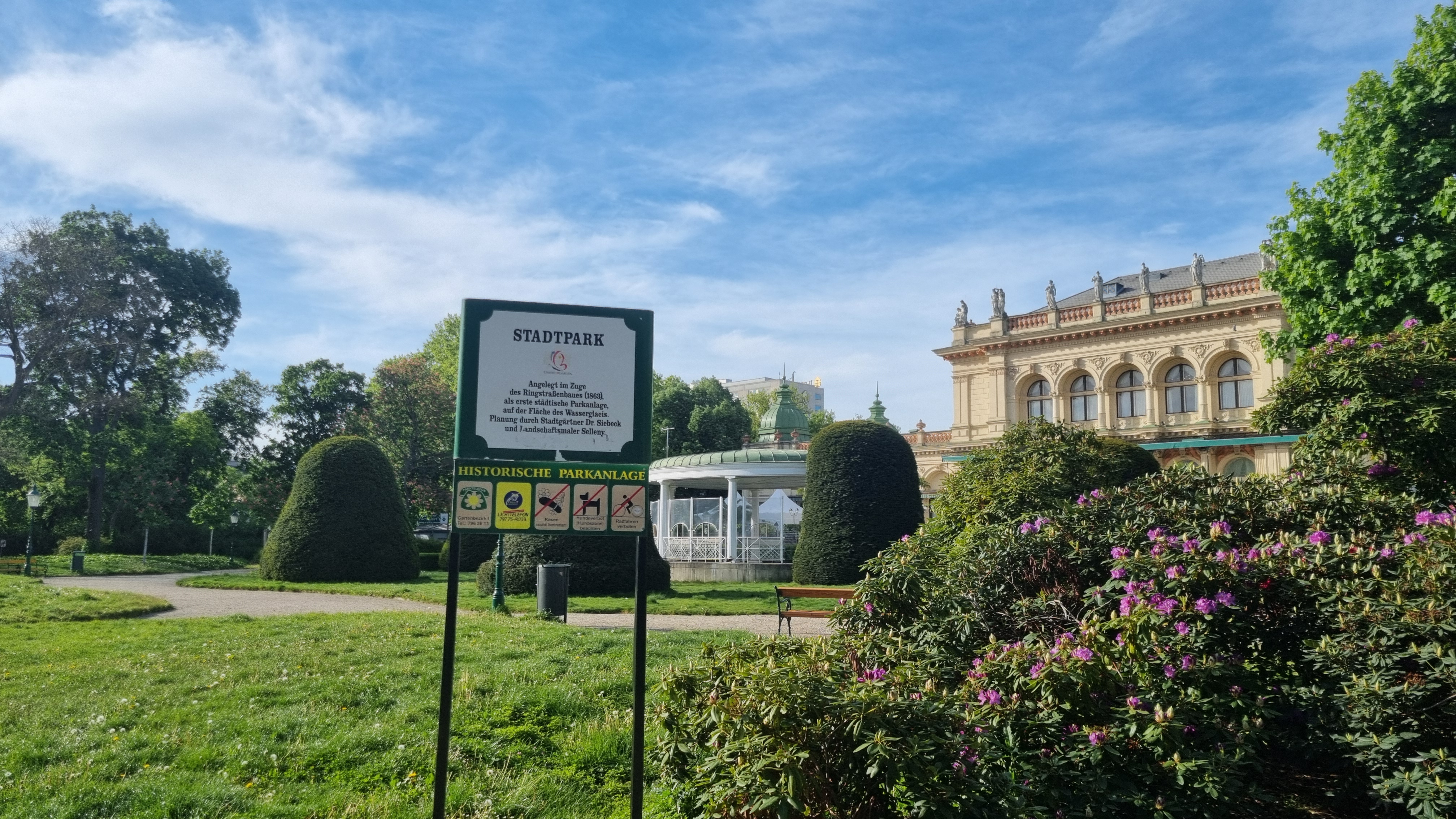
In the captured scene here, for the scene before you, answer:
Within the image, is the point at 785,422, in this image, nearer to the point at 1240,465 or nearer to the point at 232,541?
the point at 1240,465

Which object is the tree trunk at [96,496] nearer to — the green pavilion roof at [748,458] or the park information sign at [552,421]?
the green pavilion roof at [748,458]

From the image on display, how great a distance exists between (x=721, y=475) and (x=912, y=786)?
A: 2169 cm

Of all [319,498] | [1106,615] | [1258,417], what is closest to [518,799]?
[1106,615]

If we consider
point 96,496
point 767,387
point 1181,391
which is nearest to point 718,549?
point 1181,391

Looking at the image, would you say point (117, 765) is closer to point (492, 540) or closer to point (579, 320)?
point (579, 320)

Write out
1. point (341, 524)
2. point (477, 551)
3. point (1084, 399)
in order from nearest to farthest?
point (341, 524), point (477, 551), point (1084, 399)

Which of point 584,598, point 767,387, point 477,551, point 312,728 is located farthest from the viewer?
point 767,387

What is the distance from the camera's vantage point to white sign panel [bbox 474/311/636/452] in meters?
4.79

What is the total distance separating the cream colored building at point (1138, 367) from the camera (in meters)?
36.5

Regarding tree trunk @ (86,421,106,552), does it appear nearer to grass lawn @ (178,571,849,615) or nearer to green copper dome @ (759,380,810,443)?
grass lawn @ (178,571,849,615)

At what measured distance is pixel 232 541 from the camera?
121 ft

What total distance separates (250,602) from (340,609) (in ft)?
9.10

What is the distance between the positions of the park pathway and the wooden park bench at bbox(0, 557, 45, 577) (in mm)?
5546

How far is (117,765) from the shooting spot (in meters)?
5.58
